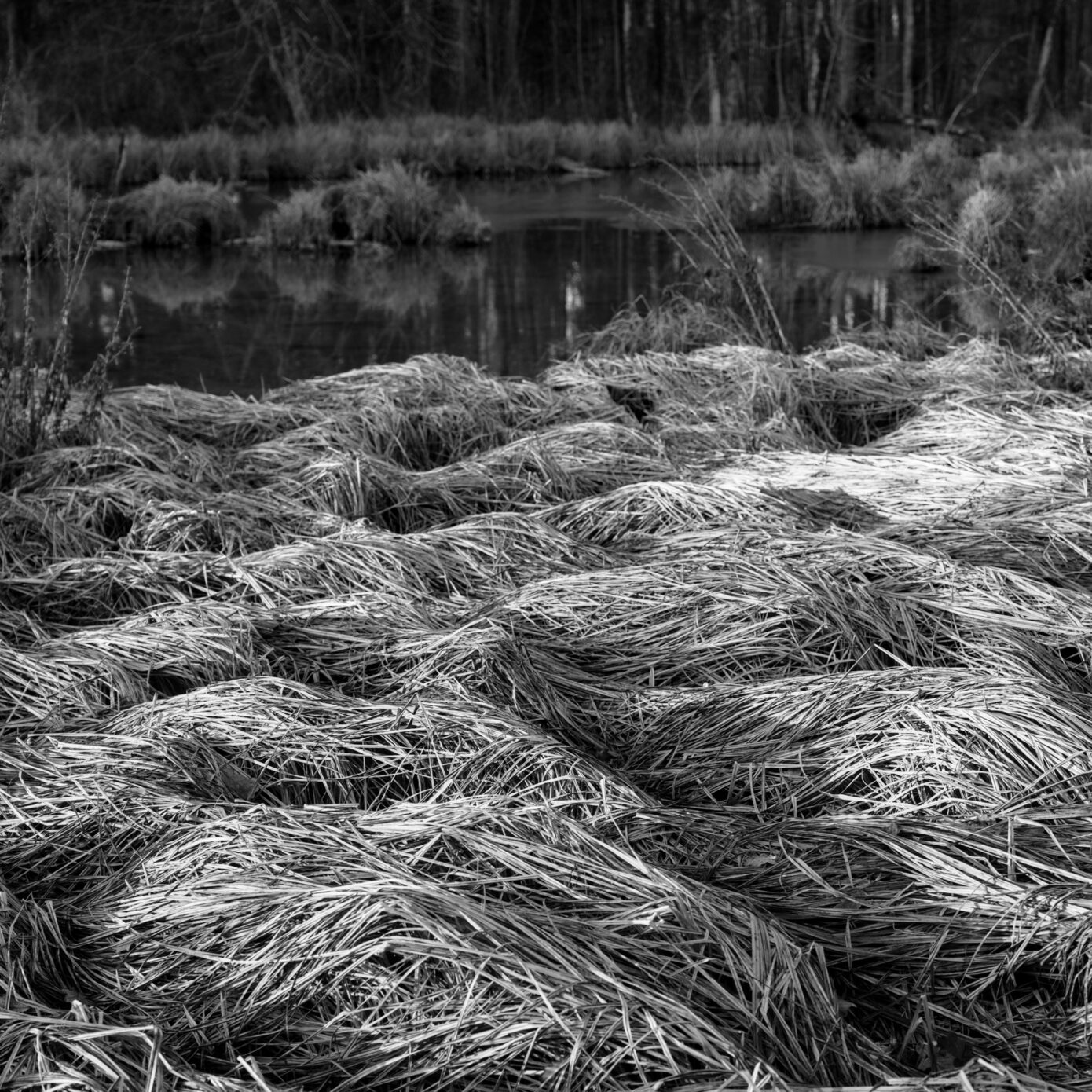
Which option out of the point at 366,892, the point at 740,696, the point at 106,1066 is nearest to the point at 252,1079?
the point at 106,1066

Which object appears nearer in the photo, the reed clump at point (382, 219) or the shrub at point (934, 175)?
the reed clump at point (382, 219)

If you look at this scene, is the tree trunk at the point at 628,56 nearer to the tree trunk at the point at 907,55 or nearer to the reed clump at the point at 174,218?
the tree trunk at the point at 907,55

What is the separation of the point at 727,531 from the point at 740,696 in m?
1.00

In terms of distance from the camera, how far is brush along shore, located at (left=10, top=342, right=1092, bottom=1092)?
1975 mm

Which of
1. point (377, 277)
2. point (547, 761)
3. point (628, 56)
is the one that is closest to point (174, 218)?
point (377, 277)

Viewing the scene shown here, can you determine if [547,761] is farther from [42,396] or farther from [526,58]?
[526,58]

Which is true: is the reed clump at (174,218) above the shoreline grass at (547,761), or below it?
above

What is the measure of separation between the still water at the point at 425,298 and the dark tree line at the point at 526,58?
10131 millimetres

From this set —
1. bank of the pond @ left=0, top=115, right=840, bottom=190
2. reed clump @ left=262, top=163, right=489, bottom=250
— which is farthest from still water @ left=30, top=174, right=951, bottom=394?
bank of the pond @ left=0, top=115, right=840, bottom=190

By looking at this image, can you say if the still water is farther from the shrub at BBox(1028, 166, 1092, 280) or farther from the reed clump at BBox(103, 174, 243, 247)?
the shrub at BBox(1028, 166, 1092, 280)

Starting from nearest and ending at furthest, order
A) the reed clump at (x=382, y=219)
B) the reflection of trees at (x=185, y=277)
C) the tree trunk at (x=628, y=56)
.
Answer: the reflection of trees at (x=185, y=277) → the reed clump at (x=382, y=219) → the tree trunk at (x=628, y=56)

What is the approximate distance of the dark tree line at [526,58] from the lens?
88.3ft

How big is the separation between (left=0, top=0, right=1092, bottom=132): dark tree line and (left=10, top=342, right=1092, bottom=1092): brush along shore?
1818 cm

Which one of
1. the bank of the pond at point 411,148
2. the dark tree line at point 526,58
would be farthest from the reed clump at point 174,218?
the dark tree line at point 526,58
